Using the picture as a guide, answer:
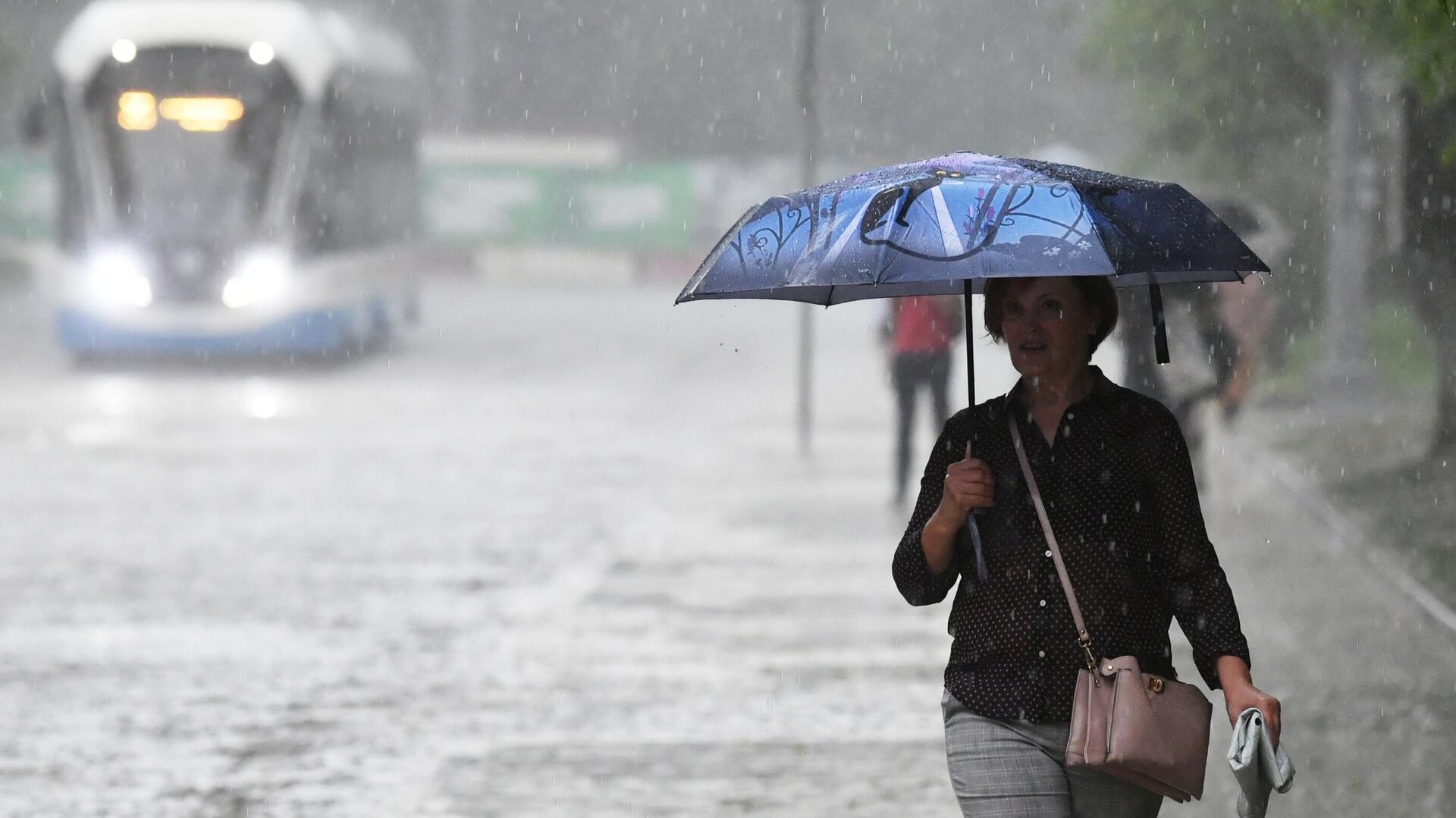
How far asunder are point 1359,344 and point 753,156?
4071 centimetres

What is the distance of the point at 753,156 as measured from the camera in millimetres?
59188

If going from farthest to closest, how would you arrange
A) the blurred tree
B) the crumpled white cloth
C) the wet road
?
the blurred tree, the wet road, the crumpled white cloth

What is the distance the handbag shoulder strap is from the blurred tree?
7833 millimetres

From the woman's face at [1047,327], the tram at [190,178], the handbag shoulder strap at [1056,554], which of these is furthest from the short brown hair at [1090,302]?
the tram at [190,178]

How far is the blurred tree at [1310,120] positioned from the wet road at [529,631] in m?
1.76

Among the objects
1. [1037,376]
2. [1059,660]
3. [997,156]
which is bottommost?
[1059,660]

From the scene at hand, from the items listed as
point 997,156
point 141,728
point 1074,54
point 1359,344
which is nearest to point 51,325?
point 1074,54

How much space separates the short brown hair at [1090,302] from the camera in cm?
381

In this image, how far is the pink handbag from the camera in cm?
356

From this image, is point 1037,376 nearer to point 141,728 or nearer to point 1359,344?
point 141,728

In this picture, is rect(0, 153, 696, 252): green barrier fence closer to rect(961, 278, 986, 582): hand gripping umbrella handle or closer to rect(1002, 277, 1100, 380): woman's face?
rect(961, 278, 986, 582): hand gripping umbrella handle

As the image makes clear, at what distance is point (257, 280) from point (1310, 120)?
41.1 ft

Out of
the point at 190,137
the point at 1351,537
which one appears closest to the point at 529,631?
the point at 1351,537

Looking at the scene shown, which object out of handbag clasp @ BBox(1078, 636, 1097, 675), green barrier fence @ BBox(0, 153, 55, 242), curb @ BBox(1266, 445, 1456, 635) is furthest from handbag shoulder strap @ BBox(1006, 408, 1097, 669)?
green barrier fence @ BBox(0, 153, 55, 242)
